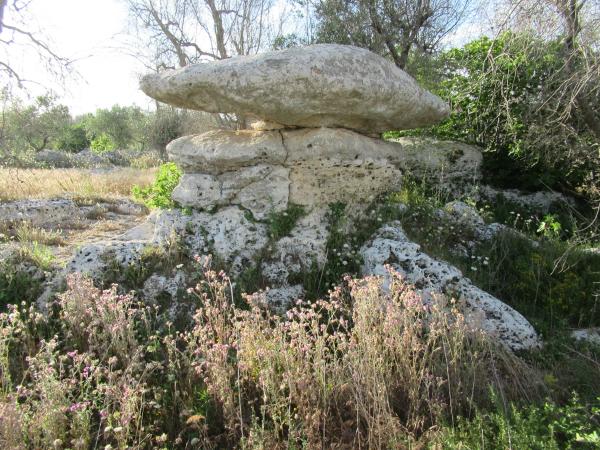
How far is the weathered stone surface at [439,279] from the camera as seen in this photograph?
4.23 m

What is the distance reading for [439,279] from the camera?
186 inches

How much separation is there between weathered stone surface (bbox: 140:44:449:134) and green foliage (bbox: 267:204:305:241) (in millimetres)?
1100

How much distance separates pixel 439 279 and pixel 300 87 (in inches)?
102

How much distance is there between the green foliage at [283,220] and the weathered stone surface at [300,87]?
1.10m

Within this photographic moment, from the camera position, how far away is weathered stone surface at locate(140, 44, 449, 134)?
498 cm

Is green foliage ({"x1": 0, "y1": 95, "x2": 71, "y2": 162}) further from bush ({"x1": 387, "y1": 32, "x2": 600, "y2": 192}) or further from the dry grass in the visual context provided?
bush ({"x1": 387, "y1": 32, "x2": 600, "y2": 192})

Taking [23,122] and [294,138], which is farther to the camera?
[23,122]

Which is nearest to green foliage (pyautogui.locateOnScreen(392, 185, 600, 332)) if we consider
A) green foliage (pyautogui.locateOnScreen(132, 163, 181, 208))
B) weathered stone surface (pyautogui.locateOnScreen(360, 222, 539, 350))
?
weathered stone surface (pyautogui.locateOnScreen(360, 222, 539, 350))

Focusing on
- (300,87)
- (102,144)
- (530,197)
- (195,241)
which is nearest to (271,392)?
(195,241)

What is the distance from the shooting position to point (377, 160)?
580 centimetres

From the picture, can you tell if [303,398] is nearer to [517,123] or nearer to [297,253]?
[297,253]

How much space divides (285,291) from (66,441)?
2506 mm

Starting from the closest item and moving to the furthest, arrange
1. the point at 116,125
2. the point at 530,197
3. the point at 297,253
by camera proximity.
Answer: the point at 297,253 < the point at 530,197 < the point at 116,125

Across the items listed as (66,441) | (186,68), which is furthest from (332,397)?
(186,68)
